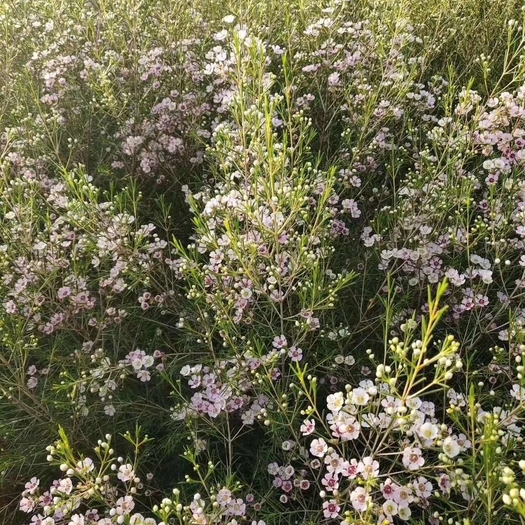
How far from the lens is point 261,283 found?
2.51m

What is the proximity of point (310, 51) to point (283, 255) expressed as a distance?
1984mm

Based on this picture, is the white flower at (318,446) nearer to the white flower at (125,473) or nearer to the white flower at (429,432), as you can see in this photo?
the white flower at (429,432)

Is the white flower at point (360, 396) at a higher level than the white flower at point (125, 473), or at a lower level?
higher

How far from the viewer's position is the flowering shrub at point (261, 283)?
6.37 ft

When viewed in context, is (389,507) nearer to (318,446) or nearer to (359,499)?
(359,499)

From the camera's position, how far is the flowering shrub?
1940 millimetres

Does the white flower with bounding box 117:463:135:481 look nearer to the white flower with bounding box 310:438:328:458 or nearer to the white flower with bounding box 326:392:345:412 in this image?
the white flower with bounding box 310:438:328:458

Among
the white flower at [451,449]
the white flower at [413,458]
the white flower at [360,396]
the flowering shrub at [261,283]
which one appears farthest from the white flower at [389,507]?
the white flower at [360,396]

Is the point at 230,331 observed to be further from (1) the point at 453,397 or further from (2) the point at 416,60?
(2) the point at 416,60

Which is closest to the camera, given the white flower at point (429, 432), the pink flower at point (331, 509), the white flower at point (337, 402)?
the white flower at point (429, 432)

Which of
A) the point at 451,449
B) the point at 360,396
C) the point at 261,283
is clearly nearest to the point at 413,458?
the point at 451,449

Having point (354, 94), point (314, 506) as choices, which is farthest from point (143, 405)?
point (354, 94)

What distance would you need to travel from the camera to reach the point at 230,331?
2.53 m

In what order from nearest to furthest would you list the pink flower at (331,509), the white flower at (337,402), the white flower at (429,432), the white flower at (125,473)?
the white flower at (429,432) < the white flower at (337,402) < the pink flower at (331,509) < the white flower at (125,473)
